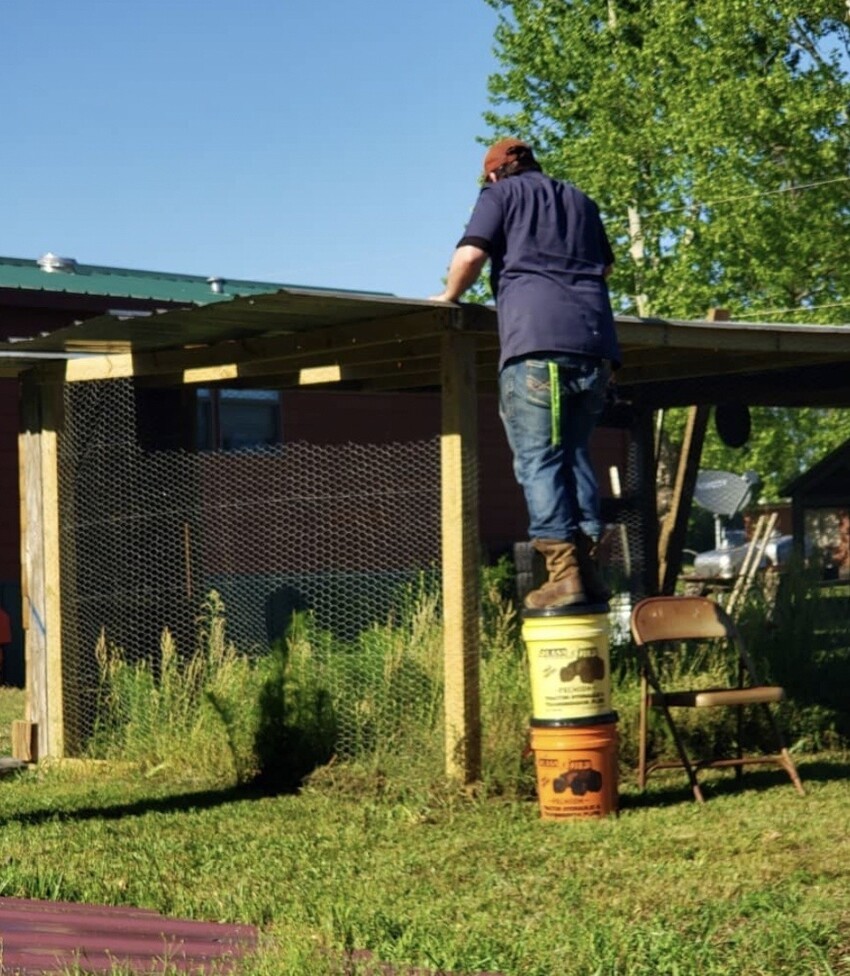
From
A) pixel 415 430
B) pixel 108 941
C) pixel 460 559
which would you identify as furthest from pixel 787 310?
pixel 108 941

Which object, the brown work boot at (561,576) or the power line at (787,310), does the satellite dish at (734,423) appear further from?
the power line at (787,310)

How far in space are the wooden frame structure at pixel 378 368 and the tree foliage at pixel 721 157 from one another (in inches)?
580

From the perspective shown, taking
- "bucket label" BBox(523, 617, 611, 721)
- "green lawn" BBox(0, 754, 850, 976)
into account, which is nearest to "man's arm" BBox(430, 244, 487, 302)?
"bucket label" BBox(523, 617, 611, 721)

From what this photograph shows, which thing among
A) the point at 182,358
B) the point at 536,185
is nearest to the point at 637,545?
the point at 182,358

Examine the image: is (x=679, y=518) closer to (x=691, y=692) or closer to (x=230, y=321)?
(x=691, y=692)

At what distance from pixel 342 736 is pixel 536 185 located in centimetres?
271

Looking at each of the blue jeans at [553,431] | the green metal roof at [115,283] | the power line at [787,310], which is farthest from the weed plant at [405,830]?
the power line at [787,310]

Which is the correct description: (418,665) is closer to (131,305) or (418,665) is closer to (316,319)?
(316,319)

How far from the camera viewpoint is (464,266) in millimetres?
7113

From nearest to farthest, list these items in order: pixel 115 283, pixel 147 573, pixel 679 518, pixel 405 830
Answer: pixel 405 830 < pixel 147 573 < pixel 679 518 < pixel 115 283

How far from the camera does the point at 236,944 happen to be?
4.54 m

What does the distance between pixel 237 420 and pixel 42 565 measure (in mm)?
8503

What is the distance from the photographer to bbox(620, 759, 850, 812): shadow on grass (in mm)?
7539

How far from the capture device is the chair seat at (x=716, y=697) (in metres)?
7.64
